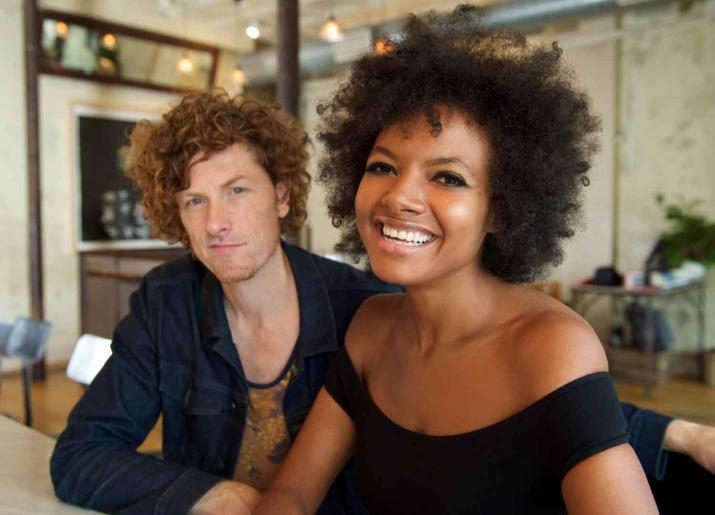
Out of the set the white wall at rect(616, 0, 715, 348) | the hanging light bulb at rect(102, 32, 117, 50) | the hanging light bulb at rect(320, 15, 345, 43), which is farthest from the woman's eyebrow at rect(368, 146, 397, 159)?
the hanging light bulb at rect(102, 32, 117, 50)

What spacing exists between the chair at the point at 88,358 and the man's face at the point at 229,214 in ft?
2.96

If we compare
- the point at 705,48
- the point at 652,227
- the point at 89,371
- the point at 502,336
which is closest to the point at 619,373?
the point at 652,227

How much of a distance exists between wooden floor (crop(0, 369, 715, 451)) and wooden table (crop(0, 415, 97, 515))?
2.72m

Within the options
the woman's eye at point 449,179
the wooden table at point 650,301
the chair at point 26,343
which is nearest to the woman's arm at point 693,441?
the woman's eye at point 449,179

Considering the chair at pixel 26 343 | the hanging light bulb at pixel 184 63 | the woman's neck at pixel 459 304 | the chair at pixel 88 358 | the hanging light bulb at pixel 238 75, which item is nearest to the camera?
the woman's neck at pixel 459 304

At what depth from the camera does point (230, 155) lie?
1.76m

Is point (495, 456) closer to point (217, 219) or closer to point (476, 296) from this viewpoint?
point (476, 296)

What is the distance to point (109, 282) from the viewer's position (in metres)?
6.36

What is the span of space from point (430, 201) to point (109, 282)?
583 cm

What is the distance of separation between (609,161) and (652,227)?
2.53ft

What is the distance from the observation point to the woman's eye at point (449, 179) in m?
1.12

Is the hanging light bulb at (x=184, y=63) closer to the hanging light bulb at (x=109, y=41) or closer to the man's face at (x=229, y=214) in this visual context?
the hanging light bulb at (x=109, y=41)

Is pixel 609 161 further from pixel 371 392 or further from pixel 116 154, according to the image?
pixel 371 392

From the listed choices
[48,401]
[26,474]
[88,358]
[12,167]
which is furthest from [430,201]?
[12,167]
